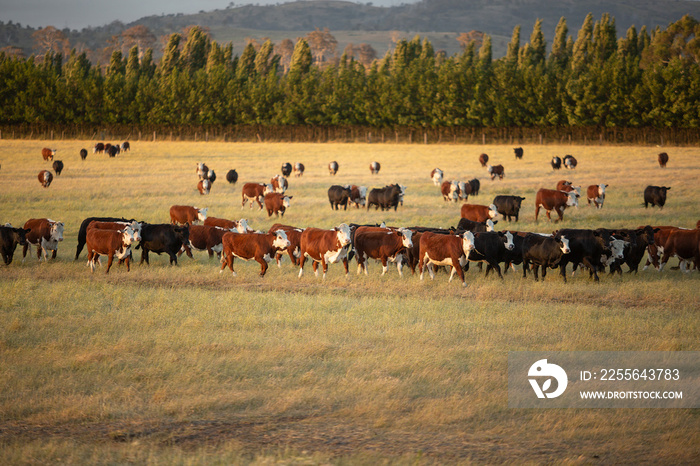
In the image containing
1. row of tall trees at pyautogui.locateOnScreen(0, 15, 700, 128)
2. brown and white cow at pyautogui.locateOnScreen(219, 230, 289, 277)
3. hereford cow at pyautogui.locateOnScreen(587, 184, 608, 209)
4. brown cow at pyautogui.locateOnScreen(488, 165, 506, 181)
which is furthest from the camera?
row of tall trees at pyautogui.locateOnScreen(0, 15, 700, 128)

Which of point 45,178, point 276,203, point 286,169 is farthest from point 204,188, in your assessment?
point 286,169

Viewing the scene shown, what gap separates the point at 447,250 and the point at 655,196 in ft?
51.6

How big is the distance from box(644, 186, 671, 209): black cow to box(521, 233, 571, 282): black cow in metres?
13.6

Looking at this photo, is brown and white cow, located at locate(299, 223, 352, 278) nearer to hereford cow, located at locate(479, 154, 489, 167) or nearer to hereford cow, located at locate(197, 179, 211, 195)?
hereford cow, located at locate(197, 179, 211, 195)

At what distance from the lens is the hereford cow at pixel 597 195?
27906 mm

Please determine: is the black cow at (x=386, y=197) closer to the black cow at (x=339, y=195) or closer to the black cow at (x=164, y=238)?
the black cow at (x=339, y=195)

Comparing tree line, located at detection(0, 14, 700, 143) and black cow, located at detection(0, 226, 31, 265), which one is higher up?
tree line, located at detection(0, 14, 700, 143)

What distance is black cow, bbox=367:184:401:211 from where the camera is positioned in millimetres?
27781

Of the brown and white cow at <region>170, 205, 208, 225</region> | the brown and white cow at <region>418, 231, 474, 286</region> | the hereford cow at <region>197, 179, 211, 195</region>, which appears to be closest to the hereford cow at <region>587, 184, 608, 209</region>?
the brown and white cow at <region>418, 231, 474, 286</region>

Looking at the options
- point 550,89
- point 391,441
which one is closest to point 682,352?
point 391,441

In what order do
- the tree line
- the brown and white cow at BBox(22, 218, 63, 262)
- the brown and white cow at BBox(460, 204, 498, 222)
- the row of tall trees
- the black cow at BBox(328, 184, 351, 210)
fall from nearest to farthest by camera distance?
the brown and white cow at BBox(22, 218, 63, 262), the brown and white cow at BBox(460, 204, 498, 222), the black cow at BBox(328, 184, 351, 210), the tree line, the row of tall trees

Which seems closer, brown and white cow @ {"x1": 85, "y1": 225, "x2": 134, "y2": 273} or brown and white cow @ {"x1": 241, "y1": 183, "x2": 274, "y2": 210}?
brown and white cow @ {"x1": 85, "y1": 225, "x2": 134, "y2": 273}

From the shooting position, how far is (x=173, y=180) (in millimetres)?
38188

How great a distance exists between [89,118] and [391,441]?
79.7m
